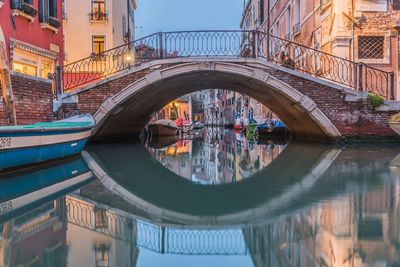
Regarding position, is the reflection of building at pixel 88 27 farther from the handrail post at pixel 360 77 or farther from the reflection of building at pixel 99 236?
the reflection of building at pixel 99 236

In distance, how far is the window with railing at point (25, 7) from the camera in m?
11.7

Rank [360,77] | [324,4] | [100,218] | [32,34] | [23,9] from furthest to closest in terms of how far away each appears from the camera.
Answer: [32,34] < [324,4] < [23,9] < [360,77] < [100,218]

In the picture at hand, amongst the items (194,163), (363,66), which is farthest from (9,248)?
(363,66)

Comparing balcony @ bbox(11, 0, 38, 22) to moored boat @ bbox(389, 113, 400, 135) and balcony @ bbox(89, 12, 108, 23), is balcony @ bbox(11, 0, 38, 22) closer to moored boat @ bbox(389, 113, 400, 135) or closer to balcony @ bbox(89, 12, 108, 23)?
balcony @ bbox(89, 12, 108, 23)

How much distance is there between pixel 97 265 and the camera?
2.65 metres

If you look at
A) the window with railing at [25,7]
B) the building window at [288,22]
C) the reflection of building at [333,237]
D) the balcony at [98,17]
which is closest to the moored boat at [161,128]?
the balcony at [98,17]

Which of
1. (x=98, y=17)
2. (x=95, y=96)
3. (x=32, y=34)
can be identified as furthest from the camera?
(x=98, y=17)

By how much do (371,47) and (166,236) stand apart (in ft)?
31.9

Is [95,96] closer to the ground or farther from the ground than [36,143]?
farther from the ground

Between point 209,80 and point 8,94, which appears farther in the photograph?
point 209,80

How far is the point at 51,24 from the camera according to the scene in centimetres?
1378

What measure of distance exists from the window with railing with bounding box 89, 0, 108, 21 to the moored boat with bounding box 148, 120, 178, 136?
4.74 m

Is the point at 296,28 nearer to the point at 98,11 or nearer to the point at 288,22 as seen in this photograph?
the point at 288,22

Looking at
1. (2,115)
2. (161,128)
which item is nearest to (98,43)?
(161,128)
